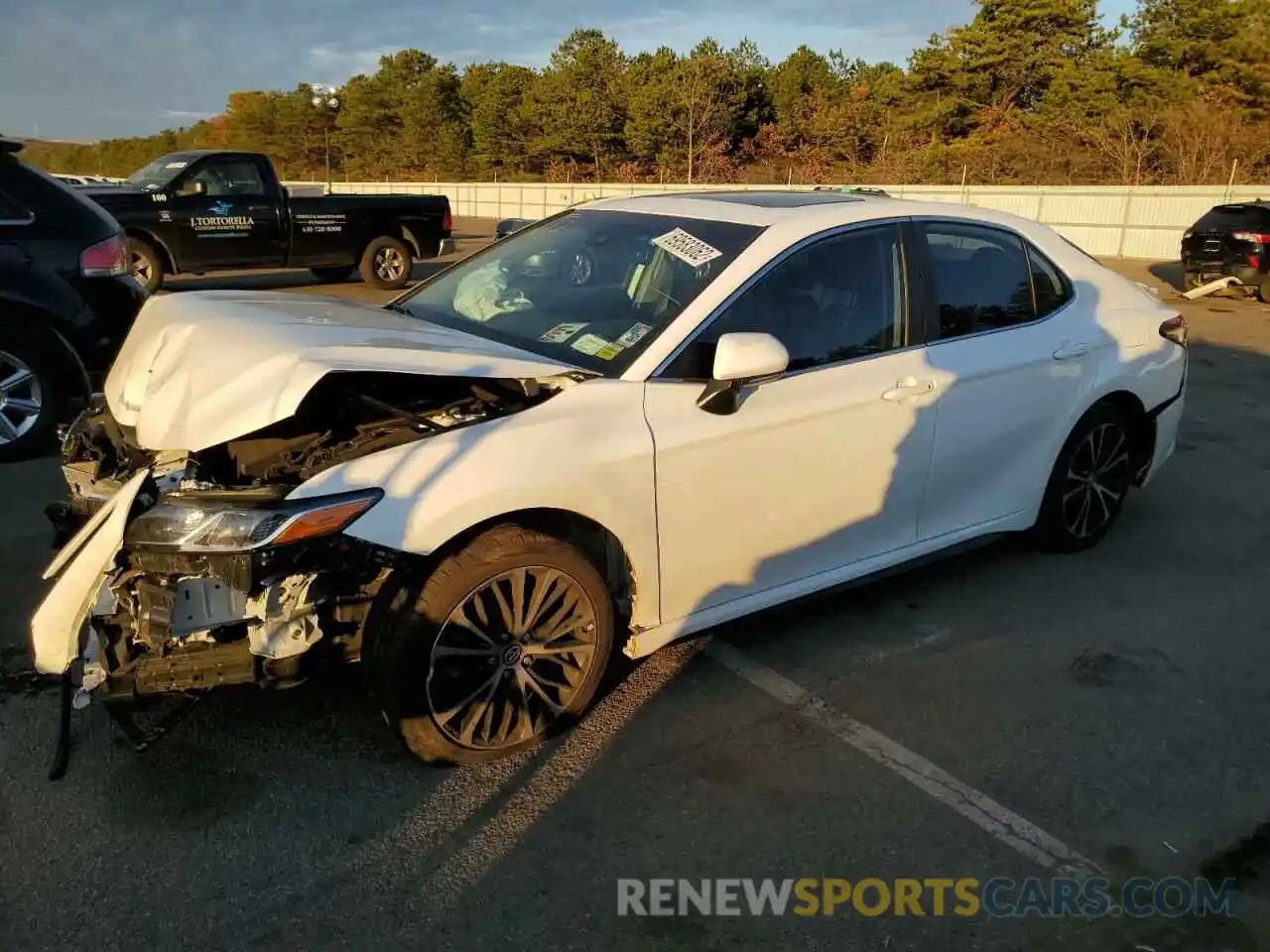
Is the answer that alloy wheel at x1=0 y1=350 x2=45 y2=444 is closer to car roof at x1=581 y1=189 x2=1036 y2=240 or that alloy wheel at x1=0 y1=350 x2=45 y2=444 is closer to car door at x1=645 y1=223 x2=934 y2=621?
car roof at x1=581 y1=189 x2=1036 y2=240

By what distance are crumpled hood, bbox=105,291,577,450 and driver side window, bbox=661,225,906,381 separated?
1.91ft

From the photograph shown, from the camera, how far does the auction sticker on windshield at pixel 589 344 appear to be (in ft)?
11.3

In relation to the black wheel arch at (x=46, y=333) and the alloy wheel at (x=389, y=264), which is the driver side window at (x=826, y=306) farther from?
the alloy wheel at (x=389, y=264)

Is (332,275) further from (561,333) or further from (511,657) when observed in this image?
(511,657)

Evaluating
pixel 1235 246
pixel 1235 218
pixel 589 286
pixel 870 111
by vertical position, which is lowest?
pixel 1235 246

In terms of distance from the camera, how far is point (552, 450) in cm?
303

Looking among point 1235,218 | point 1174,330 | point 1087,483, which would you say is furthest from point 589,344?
point 1235,218

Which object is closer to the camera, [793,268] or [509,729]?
[509,729]

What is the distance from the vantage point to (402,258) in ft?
49.1

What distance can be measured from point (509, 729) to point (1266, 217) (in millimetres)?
17316

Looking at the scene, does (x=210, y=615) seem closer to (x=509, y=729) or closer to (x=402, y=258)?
(x=509, y=729)

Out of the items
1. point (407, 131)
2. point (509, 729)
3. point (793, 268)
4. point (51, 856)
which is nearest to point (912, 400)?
point (793, 268)

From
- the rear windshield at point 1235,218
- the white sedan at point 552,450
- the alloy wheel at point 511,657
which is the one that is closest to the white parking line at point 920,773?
the white sedan at point 552,450

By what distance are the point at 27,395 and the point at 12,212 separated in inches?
43.6
